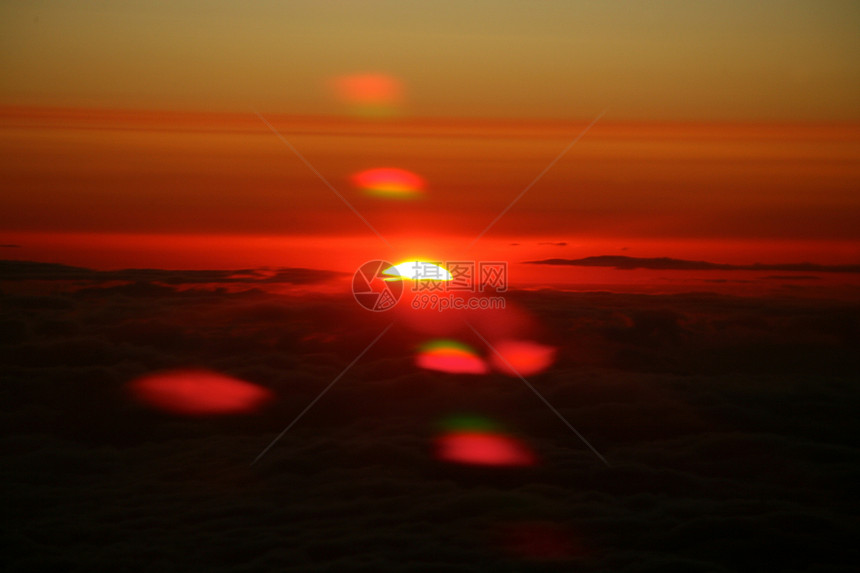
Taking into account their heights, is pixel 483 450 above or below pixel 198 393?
below

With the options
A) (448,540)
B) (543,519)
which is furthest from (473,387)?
(448,540)

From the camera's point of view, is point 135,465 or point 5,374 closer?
point 135,465

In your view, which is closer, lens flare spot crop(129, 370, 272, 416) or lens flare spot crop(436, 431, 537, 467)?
lens flare spot crop(436, 431, 537, 467)

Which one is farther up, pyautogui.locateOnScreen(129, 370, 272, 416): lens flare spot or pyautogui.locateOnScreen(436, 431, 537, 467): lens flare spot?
pyautogui.locateOnScreen(129, 370, 272, 416): lens flare spot

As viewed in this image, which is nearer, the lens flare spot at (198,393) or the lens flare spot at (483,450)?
the lens flare spot at (483,450)

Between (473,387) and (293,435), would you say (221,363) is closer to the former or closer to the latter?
(293,435)
